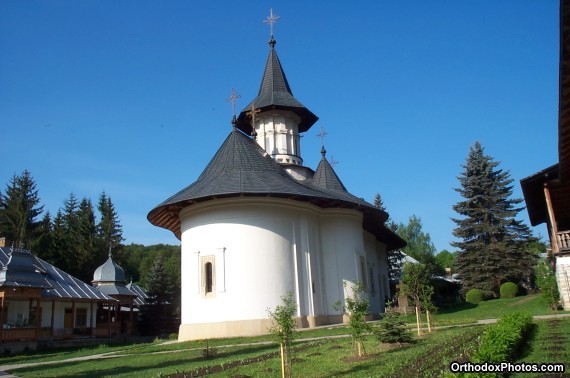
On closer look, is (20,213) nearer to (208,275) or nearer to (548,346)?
(208,275)

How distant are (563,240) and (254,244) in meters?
11.9

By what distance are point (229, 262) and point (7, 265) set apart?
1178 centimetres

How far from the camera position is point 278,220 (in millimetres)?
20094

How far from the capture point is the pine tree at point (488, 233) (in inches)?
1261

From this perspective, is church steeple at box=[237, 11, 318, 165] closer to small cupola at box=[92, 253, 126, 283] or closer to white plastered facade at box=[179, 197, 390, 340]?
white plastered facade at box=[179, 197, 390, 340]

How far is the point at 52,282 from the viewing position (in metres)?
26.8

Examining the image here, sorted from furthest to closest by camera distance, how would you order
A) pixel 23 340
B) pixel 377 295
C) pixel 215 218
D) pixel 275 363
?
pixel 377 295 → pixel 23 340 → pixel 215 218 → pixel 275 363

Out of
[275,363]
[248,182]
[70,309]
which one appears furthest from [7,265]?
[275,363]

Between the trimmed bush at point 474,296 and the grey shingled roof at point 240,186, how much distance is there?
9790mm

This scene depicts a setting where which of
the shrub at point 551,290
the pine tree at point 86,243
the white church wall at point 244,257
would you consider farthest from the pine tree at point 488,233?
the pine tree at point 86,243

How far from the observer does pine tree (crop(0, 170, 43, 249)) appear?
45031 mm

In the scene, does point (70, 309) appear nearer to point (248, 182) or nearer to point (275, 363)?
point (248, 182)

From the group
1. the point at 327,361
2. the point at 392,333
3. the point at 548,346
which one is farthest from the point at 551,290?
the point at 327,361

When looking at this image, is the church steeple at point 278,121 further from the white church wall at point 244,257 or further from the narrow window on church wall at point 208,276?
the narrow window on church wall at point 208,276
